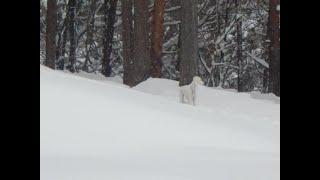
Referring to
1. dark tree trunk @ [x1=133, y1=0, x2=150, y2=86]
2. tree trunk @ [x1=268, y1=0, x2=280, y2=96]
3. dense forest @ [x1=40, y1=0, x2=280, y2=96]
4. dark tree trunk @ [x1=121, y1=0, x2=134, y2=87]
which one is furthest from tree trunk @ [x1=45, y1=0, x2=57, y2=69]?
tree trunk @ [x1=268, y1=0, x2=280, y2=96]

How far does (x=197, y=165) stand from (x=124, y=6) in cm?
1342

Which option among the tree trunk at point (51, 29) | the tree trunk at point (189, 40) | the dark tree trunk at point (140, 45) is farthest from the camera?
the tree trunk at point (51, 29)

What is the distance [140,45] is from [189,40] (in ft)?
8.36

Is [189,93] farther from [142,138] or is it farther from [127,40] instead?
[127,40]

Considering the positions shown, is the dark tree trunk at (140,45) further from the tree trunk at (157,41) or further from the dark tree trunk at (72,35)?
the dark tree trunk at (72,35)

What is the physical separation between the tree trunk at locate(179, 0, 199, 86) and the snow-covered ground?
7.58ft

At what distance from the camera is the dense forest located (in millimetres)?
16016

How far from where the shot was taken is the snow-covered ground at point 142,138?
428 cm

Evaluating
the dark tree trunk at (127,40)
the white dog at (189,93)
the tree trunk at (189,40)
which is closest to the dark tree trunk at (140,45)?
the dark tree trunk at (127,40)

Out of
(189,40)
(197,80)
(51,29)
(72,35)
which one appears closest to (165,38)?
(72,35)

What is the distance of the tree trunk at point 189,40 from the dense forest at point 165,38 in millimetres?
2334

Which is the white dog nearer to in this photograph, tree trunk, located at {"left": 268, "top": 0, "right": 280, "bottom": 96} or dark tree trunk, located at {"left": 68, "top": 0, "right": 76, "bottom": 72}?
tree trunk, located at {"left": 268, "top": 0, "right": 280, "bottom": 96}
